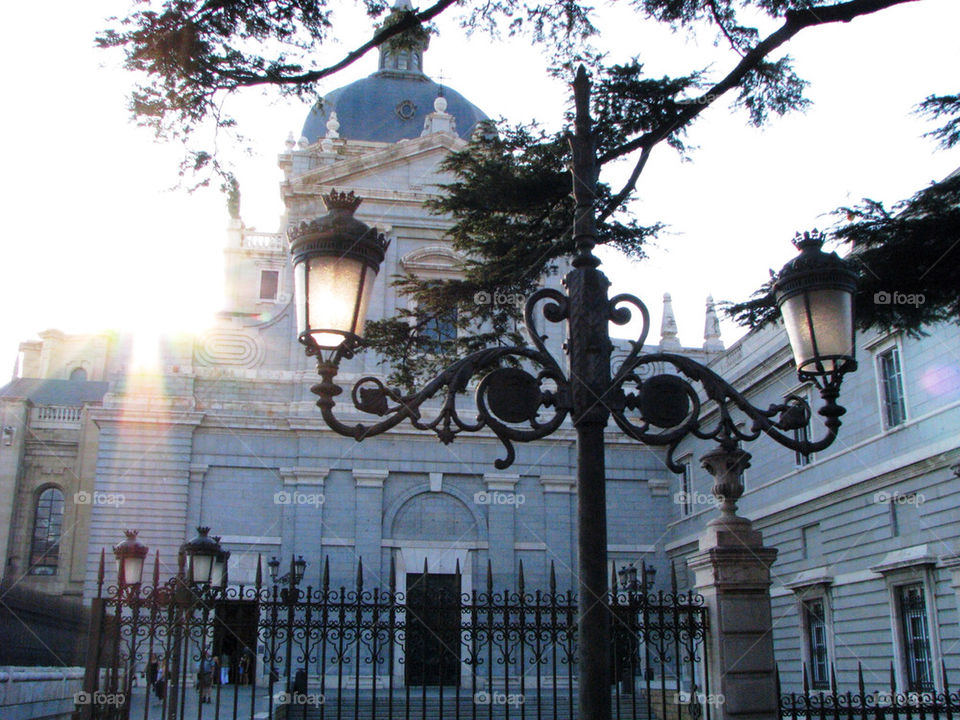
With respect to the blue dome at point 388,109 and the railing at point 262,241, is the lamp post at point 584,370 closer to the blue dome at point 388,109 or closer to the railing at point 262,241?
the railing at point 262,241

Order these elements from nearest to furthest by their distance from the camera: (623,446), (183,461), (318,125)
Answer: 1. (183,461)
2. (623,446)
3. (318,125)

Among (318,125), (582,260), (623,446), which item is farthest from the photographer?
(318,125)

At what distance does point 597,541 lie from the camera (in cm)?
473

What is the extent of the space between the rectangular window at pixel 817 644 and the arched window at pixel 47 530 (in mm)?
24255

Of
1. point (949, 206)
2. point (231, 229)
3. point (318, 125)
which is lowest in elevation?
point (949, 206)

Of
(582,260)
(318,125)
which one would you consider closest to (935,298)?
(582,260)

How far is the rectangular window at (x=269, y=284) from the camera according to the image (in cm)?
4081

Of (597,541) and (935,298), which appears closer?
(597,541)

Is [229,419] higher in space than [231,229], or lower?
lower

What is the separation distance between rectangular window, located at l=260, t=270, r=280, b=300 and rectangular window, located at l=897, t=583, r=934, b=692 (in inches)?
1136

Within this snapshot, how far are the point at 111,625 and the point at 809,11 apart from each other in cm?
753

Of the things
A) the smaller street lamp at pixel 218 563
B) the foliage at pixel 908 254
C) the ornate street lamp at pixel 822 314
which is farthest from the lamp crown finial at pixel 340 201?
the smaller street lamp at pixel 218 563

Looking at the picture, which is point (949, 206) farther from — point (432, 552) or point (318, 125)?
point (318, 125)

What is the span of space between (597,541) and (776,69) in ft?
21.5
